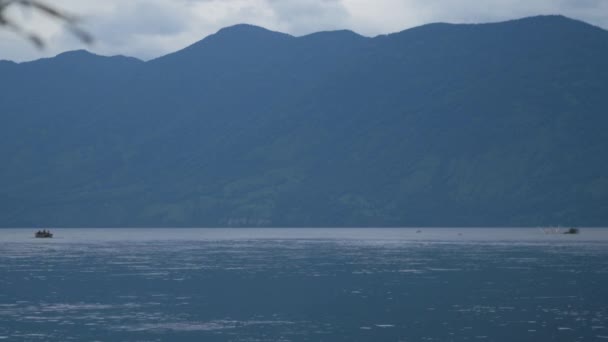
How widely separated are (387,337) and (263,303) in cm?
2603

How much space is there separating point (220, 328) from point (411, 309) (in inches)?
709

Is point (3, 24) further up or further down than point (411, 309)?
further up

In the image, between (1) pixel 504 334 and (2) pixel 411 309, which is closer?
(1) pixel 504 334

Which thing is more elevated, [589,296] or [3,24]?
[3,24]

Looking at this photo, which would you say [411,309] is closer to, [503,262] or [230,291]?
[230,291]

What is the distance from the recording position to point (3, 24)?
930 cm

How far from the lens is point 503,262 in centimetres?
13812

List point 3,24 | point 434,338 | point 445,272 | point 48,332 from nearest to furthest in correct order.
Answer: point 3,24, point 434,338, point 48,332, point 445,272

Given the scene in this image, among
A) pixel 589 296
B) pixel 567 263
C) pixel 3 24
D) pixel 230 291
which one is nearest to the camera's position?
pixel 3 24

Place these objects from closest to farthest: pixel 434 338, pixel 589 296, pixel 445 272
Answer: pixel 434 338
pixel 589 296
pixel 445 272

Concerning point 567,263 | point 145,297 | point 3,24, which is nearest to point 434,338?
point 145,297

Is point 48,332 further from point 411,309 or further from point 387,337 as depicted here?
point 411,309

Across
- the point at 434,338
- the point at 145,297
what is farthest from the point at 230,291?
the point at 434,338

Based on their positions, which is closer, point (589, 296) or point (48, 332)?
point (48, 332)
